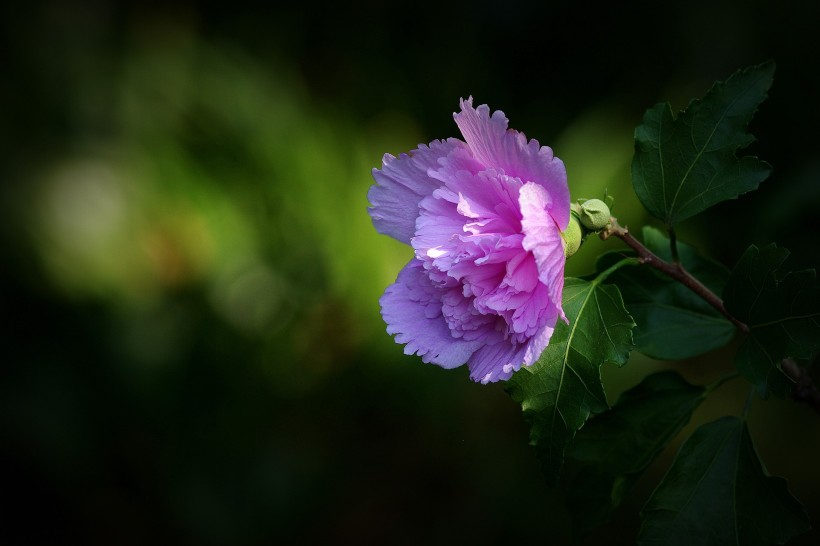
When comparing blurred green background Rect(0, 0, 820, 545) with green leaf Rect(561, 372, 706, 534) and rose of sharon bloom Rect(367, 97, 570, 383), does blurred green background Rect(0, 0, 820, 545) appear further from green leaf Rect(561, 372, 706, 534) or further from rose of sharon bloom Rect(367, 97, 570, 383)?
rose of sharon bloom Rect(367, 97, 570, 383)

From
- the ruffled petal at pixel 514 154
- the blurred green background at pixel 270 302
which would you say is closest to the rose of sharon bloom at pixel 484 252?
the ruffled petal at pixel 514 154

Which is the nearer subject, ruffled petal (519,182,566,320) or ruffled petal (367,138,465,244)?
ruffled petal (519,182,566,320)

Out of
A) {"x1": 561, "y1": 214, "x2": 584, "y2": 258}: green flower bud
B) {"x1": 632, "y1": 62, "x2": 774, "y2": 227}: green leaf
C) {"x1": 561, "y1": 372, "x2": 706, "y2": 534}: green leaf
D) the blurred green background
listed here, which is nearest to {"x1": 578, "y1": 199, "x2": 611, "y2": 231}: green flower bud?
{"x1": 561, "y1": 214, "x2": 584, "y2": 258}: green flower bud

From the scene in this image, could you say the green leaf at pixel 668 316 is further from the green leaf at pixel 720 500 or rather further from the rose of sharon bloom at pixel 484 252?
the rose of sharon bloom at pixel 484 252

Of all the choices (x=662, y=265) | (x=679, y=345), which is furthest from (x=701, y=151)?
(x=679, y=345)

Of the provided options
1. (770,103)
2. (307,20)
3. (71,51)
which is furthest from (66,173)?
(770,103)

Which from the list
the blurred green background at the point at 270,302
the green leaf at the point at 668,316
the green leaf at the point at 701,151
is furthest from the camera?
the blurred green background at the point at 270,302
